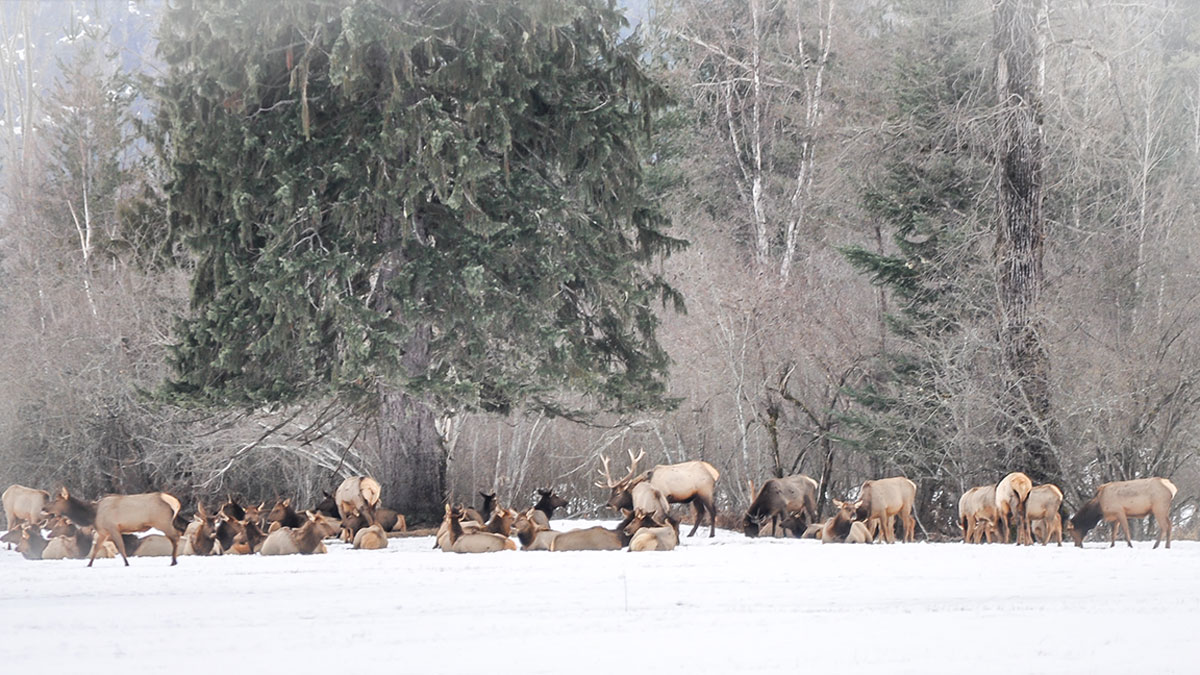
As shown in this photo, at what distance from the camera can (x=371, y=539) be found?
1566cm

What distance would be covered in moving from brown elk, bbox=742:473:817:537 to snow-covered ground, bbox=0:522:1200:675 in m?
4.39

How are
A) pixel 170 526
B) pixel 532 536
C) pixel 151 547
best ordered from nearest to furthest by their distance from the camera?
pixel 170 526
pixel 151 547
pixel 532 536

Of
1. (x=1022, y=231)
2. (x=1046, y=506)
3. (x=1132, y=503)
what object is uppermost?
(x=1022, y=231)

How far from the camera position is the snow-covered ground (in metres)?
7.78

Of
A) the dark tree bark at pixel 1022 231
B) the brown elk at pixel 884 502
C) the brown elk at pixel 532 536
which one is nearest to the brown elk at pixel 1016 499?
the brown elk at pixel 884 502

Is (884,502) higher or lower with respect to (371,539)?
higher

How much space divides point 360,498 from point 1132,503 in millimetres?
9663

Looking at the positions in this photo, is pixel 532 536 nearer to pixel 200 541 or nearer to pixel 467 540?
pixel 467 540

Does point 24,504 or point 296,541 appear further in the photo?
point 24,504

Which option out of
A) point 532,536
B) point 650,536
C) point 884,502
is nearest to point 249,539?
point 532,536

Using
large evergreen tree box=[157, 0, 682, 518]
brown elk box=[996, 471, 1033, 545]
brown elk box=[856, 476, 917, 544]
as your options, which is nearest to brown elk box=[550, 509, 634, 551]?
large evergreen tree box=[157, 0, 682, 518]

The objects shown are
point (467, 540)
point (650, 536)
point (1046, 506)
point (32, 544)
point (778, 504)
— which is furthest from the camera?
point (778, 504)

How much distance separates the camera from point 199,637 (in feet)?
27.8

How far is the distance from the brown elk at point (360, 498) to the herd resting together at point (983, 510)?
505 cm
